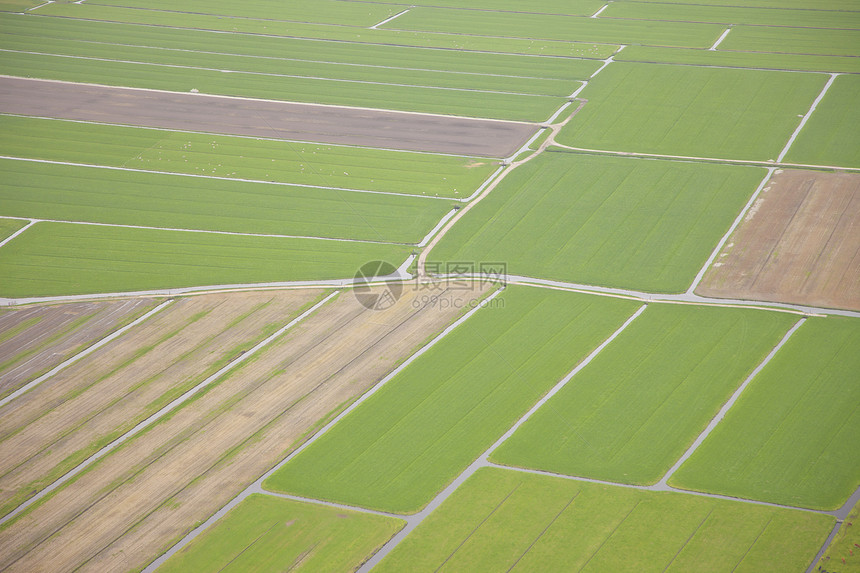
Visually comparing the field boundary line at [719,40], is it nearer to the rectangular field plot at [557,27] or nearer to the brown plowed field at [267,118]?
the rectangular field plot at [557,27]

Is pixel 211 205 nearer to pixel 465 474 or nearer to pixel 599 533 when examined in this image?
pixel 465 474

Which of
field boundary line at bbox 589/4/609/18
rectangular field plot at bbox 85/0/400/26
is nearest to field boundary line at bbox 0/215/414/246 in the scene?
rectangular field plot at bbox 85/0/400/26

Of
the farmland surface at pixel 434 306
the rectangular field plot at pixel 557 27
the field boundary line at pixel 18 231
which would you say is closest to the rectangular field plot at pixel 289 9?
the rectangular field plot at pixel 557 27

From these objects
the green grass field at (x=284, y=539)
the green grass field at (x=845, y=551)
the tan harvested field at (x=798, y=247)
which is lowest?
the green grass field at (x=845, y=551)

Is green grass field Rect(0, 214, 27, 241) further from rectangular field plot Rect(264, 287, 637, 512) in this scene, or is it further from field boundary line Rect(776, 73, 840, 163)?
field boundary line Rect(776, 73, 840, 163)

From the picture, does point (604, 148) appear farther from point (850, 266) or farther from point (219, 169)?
point (219, 169)

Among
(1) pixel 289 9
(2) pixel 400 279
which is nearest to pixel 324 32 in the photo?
(1) pixel 289 9
